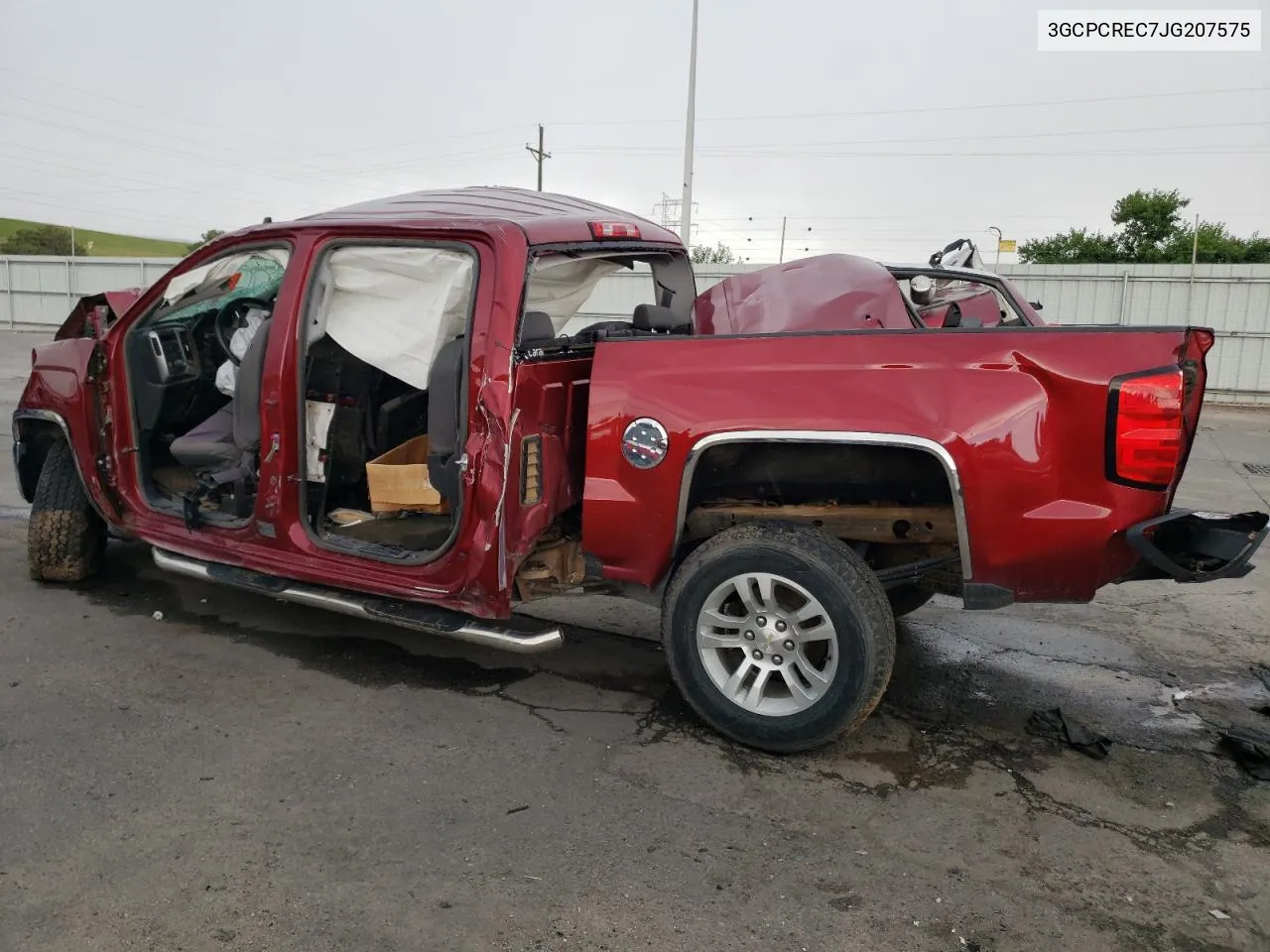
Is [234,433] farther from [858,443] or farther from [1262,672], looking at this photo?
[1262,672]

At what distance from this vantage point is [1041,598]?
3.21 m

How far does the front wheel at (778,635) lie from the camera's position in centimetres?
323

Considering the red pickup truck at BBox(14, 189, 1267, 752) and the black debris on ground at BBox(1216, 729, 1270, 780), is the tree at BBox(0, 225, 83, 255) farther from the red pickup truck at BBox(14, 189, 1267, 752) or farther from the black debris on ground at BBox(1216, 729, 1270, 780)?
the black debris on ground at BBox(1216, 729, 1270, 780)

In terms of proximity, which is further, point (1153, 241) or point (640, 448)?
point (1153, 241)

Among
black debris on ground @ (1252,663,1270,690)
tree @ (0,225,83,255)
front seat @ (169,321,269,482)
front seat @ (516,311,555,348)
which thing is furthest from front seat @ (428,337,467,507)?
tree @ (0,225,83,255)

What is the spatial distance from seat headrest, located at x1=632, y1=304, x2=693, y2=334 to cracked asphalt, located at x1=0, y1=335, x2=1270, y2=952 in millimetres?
1467

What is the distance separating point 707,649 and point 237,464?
2533 mm

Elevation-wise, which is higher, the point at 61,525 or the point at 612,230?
the point at 612,230

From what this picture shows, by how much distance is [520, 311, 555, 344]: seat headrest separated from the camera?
141 inches

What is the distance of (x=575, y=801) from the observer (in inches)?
120

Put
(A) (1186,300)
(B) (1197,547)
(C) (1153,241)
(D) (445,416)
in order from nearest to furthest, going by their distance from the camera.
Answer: (B) (1197,547)
(D) (445,416)
(A) (1186,300)
(C) (1153,241)

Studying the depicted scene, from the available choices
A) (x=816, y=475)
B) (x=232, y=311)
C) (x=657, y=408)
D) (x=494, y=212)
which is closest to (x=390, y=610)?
(x=657, y=408)

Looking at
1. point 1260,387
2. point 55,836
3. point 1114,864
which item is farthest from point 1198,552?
point 1260,387

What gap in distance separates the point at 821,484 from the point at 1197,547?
123 cm
